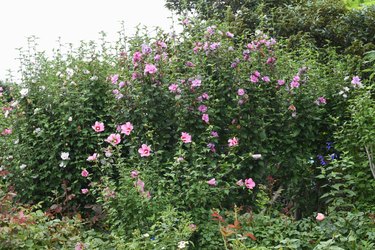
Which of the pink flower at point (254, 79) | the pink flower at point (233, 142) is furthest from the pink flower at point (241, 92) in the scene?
the pink flower at point (233, 142)

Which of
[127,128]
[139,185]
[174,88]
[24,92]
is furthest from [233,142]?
[24,92]

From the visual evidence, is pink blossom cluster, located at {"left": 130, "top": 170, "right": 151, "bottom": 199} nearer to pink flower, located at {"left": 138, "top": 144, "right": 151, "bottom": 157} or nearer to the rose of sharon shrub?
the rose of sharon shrub

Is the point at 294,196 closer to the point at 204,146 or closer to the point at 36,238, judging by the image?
the point at 204,146

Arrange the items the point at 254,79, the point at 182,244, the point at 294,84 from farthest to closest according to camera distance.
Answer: the point at 294,84 → the point at 254,79 → the point at 182,244

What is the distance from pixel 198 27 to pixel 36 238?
2.57 metres

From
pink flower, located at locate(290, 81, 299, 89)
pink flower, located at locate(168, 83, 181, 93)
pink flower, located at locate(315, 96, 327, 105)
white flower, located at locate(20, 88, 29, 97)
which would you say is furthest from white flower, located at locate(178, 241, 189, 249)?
white flower, located at locate(20, 88, 29, 97)

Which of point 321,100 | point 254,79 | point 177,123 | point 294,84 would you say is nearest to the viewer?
point 177,123

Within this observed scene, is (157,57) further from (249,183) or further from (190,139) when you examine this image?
(249,183)

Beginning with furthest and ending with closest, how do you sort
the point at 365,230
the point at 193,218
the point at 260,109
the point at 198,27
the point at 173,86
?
the point at 198,27 → the point at 260,109 → the point at 173,86 → the point at 193,218 → the point at 365,230

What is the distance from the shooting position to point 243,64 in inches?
184

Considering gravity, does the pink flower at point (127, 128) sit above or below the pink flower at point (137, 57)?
below

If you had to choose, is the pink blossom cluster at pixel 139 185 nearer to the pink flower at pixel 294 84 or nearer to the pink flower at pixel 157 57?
the pink flower at pixel 157 57

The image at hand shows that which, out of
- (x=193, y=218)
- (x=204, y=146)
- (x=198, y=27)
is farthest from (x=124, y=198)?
(x=198, y=27)

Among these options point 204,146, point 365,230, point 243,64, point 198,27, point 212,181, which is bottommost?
point 365,230
